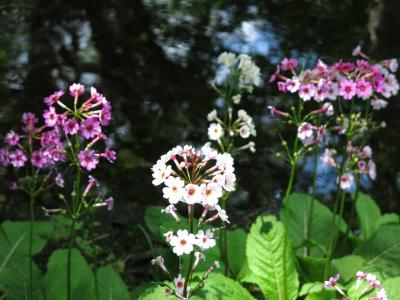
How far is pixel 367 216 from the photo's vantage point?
4043 mm

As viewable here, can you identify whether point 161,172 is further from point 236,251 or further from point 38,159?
point 236,251

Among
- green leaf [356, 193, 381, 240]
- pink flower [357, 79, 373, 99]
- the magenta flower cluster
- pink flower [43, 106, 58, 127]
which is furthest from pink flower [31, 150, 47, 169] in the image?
green leaf [356, 193, 381, 240]

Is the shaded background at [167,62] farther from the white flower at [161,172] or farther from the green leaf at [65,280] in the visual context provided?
the white flower at [161,172]

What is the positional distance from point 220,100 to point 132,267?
4.96 ft

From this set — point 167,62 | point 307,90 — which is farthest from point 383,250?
point 167,62

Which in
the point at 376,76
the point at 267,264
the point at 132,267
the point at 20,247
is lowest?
the point at 132,267

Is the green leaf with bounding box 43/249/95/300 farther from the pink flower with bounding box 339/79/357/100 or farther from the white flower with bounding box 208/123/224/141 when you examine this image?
the pink flower with bounding box 339/79/357/100

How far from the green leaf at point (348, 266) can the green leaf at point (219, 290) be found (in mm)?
630

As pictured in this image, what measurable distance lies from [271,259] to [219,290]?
46 cm

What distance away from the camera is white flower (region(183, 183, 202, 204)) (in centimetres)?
190

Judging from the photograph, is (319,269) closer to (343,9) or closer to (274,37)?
(274,37)

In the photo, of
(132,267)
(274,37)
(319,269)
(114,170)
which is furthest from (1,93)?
(319,269)

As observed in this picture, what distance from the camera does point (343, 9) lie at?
215 inches

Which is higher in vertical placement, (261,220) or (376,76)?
(376,76)
